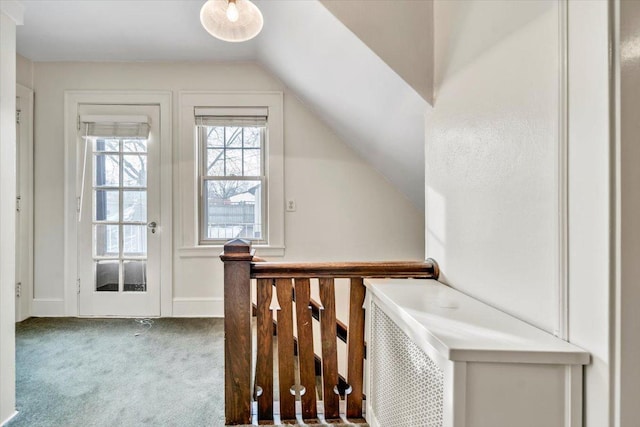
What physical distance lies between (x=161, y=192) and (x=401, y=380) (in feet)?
8.83

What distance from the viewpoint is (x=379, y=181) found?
118 inches

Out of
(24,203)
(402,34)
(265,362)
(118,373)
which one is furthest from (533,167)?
(24,203)

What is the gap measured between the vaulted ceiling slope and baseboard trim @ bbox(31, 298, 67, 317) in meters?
2.26

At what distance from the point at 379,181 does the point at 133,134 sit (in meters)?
2.36

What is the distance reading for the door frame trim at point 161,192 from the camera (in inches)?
114

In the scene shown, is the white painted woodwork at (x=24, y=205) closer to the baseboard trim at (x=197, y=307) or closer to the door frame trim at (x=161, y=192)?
the door frame trim at (x=161, y=192)

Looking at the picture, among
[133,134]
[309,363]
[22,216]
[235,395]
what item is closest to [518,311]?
[309,363]

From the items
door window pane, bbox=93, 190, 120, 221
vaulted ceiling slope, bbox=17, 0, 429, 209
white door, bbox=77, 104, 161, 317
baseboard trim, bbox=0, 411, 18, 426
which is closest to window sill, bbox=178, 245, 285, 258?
white door, bbox=77, 104, 161, 317

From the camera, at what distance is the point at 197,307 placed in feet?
9.56

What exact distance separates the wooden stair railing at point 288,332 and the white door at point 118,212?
1.96 meters

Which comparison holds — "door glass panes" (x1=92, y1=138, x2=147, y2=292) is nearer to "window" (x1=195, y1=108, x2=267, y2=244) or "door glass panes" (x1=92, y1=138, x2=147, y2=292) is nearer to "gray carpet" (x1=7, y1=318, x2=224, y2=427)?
"gray carpet" (x1=7, y1=318, x2=224, y2=427)

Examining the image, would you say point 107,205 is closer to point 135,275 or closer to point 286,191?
point 135,275

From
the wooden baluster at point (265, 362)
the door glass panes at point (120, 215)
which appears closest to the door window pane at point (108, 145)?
the door glass panes at point (120, 215)

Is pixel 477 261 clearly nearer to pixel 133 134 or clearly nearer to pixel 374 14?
pixel 374 14
